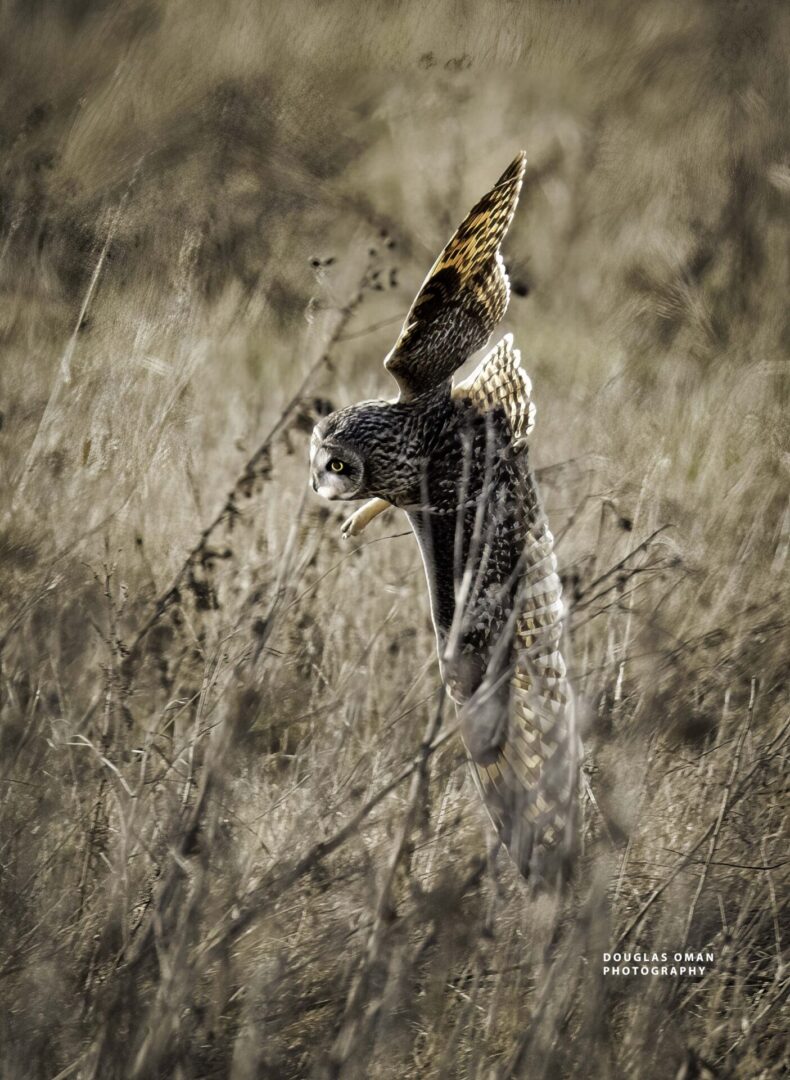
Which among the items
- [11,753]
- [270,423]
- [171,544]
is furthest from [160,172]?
[11,753]

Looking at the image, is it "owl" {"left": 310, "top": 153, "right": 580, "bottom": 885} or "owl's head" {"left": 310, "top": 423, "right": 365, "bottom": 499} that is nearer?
"owl" {"left": 310, "top": 153, "right": 580, "bottom": 885}

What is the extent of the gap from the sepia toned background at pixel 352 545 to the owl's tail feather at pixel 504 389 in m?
0.20

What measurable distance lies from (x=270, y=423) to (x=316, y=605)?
3.01 feet

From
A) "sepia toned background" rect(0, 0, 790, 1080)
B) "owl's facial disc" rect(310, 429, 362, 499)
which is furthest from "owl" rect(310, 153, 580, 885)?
"sepia toned background" rect(0, 0, 790, 1080)

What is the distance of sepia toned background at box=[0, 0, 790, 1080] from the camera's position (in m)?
1.95

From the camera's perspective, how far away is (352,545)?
12.1 feet

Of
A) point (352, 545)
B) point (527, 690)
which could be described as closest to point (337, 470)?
point (352, 545)

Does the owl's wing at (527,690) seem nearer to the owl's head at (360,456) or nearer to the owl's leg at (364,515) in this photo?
the owl's head at (360,456)

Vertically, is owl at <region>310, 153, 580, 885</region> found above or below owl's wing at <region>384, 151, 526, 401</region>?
below

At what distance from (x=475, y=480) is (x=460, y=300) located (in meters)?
0.43

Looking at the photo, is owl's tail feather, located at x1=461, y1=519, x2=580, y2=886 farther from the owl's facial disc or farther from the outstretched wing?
the owl's facial disc

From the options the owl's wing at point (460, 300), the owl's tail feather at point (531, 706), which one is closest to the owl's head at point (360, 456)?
the owl's wing at point (460, 300)

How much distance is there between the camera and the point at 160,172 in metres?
4.66

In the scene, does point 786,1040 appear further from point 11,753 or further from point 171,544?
point 171,544
